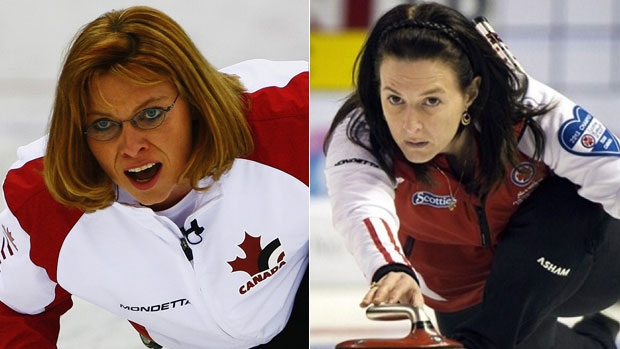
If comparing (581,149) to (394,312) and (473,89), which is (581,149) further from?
(394,312)

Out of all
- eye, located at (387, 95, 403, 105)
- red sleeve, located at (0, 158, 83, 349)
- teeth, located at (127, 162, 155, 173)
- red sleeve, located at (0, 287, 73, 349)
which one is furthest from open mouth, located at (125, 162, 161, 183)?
eye, located at (387, 95, 403, 105)

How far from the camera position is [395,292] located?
4.06 ft

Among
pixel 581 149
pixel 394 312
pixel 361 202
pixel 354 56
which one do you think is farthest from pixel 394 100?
pixel 354 56

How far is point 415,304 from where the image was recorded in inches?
47.5

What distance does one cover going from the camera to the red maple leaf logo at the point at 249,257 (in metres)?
1.42

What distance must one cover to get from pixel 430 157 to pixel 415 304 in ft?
1.12

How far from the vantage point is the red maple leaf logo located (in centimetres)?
142

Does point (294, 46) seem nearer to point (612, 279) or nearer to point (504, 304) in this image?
point (504, 304)

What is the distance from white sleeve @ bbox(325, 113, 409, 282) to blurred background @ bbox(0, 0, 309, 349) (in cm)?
18

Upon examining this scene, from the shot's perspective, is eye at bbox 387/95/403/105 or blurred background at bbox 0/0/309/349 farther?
eye at bbox 387/95/403/105

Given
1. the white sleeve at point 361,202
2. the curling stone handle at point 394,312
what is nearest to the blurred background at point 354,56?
the white sleeve at point 361,202

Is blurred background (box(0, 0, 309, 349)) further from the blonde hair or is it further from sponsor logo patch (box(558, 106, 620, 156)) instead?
sponsor logo patch (box(558, 106, 620, 156))

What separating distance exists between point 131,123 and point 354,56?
897 mm

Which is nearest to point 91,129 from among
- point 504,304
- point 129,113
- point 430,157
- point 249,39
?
point 129,113
